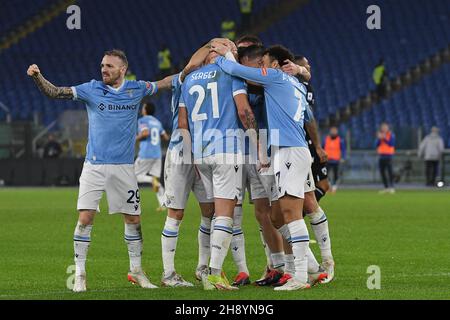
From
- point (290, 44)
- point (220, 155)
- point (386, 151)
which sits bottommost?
point (220, 155)

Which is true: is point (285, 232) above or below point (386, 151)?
below

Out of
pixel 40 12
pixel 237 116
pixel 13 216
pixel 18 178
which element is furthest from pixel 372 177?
pixel 237 116

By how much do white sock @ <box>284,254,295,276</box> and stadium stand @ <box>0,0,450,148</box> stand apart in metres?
26.4

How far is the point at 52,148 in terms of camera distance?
32875mm

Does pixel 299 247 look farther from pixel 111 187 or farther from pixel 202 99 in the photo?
pixel 111 187

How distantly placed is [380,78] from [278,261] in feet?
89.7

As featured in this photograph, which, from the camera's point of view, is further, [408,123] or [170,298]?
[408,123]

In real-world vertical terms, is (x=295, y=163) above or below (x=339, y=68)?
below

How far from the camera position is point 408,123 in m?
36.5

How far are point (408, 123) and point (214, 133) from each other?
27569mm

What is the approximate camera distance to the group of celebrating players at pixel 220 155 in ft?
31.1

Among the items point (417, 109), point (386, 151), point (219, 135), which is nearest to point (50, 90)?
point (219, 135)

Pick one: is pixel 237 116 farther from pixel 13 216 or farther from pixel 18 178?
pixel 18 178

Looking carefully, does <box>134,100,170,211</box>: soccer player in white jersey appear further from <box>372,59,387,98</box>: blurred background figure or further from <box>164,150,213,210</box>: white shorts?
<box>372,59,387,98</box>: blurred background figure
